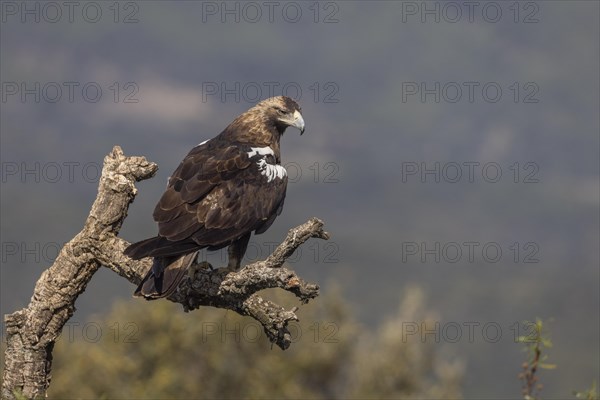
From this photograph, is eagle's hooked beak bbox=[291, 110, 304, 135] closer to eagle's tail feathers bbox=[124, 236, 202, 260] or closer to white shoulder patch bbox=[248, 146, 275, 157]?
white shoulder patch bbox=[248, 146, 275, 157]

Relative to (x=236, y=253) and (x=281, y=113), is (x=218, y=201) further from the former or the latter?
(x=281, y=113)

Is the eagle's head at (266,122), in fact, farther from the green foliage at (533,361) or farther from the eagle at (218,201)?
the green foliage at (533,361)

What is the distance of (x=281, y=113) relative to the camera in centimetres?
1237

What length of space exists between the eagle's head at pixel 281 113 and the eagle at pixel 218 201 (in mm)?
44

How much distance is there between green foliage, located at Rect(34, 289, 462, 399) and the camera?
2494 centimetres

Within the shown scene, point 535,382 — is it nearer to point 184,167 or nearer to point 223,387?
point 184,167

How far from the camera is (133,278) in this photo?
10.1m

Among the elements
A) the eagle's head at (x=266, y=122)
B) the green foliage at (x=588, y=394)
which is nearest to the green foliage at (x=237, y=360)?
the eagle's head at (x=266, y=122)

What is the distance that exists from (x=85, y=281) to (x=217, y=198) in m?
1.72

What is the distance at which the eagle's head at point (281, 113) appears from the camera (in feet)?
40.3

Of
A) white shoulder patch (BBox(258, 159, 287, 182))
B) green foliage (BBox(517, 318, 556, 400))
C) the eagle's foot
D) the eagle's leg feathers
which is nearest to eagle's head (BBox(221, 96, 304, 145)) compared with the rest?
white shoulder patch (BBox(258, 159, 287, 182))

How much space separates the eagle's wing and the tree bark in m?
0.41

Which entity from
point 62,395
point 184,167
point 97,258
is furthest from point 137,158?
point 62,395

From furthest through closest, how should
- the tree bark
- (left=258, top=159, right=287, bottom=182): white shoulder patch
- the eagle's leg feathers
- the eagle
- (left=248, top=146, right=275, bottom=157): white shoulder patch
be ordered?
(left=248, top=146, right=275, bottom=157): white shoulder patch < (left=258, top=159, right=287, bottom=182): white shoulder patch < the eagle's leg feathers < the tree bark < the eagle
